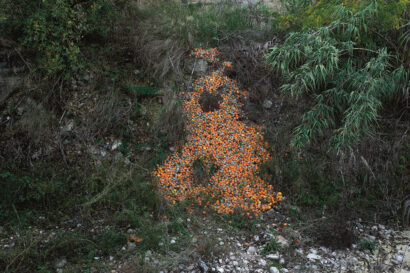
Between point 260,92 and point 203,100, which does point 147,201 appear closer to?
point 203,100

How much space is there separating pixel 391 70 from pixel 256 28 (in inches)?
82.2

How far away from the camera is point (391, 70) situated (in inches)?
146

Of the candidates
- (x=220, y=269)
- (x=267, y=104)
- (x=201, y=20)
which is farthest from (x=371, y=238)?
(x=201, y=20)

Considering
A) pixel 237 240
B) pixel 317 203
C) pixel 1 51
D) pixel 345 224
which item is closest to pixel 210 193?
pixel 237 240

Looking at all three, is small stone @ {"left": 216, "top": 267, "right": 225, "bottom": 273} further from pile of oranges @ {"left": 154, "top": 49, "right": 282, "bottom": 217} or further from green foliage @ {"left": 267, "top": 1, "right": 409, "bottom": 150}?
green foliage @ {"left": 267, "top": 1, "right": 409, "bottom": 150}

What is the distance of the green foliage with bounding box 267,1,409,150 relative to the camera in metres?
3.30

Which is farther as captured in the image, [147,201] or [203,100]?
[203,100]

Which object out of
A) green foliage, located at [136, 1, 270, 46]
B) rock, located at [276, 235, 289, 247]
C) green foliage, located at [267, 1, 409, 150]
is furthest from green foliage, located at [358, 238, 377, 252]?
green foliage, located at [136, 1, 270, 46]

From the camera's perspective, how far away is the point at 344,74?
3506 mm

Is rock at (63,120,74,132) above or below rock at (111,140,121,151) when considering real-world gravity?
above

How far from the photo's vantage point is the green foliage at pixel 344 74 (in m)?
3.30

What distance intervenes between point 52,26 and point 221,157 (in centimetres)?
236

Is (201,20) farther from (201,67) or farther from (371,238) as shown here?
(371,238)

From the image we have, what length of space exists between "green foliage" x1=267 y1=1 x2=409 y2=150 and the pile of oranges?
63cm
